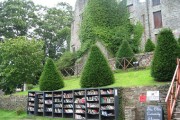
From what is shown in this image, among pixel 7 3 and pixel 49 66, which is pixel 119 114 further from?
pixel 7 3

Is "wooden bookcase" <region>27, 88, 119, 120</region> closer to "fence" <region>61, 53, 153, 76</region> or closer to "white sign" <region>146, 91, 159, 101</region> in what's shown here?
"white sign" <region>146, 91, 159, 101</region>

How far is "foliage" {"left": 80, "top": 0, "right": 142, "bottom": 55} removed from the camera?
30.8 meters

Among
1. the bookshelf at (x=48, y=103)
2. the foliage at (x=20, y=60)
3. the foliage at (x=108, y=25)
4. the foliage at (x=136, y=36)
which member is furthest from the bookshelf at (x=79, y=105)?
the foliage at (x=136, y=36)

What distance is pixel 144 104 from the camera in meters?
15.5

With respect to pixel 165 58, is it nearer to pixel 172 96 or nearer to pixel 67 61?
pixel 172 96

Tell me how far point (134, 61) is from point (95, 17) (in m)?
9.67

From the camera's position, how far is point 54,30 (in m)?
45.8

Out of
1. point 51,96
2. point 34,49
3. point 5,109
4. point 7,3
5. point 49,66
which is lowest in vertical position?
point 5,109

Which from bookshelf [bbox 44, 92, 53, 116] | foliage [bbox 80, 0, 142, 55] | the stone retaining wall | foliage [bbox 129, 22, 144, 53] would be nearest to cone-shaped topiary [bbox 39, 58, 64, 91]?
bookshelf [bbox 44, 92, 53, 116]

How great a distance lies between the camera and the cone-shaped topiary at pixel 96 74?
19172 mm

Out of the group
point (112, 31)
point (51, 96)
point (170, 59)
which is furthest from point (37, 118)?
point (112, 31)

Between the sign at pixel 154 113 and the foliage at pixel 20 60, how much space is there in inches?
743

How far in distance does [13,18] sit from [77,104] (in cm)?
2571

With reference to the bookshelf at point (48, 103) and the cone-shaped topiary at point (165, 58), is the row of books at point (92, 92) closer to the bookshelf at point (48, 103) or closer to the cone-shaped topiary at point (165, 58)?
the cone-shaped topiary at point (165, 58)
